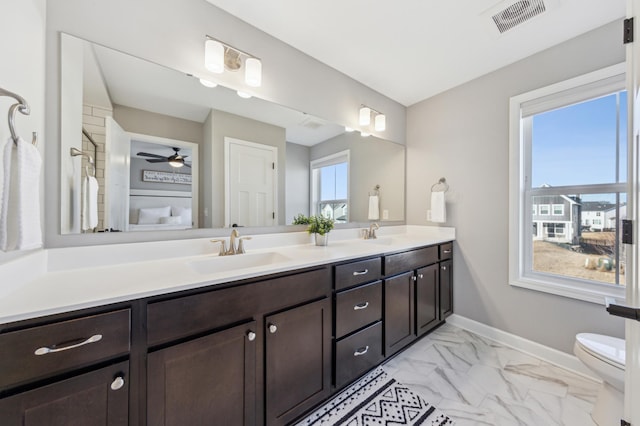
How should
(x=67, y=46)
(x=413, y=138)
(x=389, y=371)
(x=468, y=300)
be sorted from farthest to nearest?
(x=413, y=138) → (x=468, y=300) → (x=389, y=371) → (x=67, y=46)

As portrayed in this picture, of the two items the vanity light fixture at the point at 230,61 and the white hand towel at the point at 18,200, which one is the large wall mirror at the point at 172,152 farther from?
the white hand towel at the point at 18,200

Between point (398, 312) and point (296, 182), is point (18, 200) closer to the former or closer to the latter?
point (296, 182)

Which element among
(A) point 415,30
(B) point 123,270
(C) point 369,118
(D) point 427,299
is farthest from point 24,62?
(D) point 427,299

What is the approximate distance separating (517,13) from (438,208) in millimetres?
1512

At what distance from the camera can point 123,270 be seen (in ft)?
3.62

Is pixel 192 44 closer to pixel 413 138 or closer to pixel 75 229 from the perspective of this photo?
pixel 75 229

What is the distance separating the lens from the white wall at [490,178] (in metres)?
1.72

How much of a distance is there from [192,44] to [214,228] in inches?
43.5

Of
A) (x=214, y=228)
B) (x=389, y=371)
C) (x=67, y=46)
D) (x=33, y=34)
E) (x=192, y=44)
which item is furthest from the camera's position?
(x=389, y=371)

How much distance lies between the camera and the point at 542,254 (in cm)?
199

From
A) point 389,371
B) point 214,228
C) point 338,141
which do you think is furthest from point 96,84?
point 389,371

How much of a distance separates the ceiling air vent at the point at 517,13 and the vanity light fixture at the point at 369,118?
3.45 ft

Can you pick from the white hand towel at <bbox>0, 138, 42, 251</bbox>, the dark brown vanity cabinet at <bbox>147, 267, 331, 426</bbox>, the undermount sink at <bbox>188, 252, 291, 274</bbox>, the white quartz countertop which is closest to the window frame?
the white quartz countertop

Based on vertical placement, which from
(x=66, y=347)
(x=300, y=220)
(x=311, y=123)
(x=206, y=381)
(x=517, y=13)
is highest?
(x=517, y=13)
